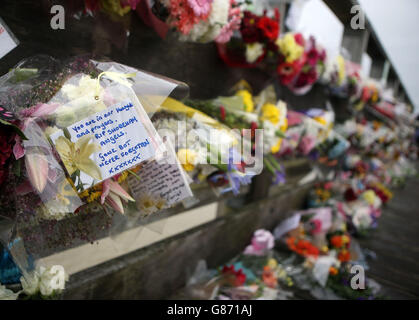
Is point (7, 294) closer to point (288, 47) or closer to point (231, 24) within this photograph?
point (231, 24)

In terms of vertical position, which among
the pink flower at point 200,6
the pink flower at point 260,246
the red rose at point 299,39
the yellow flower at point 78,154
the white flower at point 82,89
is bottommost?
the pink flower at point 260,246

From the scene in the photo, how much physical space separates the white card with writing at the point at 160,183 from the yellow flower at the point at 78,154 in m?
0.30

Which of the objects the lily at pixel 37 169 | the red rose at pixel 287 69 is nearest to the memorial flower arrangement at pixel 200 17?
the red rose at pixel 287 69

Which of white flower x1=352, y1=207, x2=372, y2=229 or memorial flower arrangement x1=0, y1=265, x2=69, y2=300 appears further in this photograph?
white flower x1=352, y1=207, x2=372, y2=229

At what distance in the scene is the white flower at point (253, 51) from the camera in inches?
101

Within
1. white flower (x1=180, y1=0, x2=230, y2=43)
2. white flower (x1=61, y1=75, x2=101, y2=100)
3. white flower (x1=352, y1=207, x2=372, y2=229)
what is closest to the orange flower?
white flower (x1=352, y1=207, x2=372, y2=229)

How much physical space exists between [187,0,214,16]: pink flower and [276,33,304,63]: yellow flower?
4.18ft

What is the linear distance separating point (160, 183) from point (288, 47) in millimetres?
2115

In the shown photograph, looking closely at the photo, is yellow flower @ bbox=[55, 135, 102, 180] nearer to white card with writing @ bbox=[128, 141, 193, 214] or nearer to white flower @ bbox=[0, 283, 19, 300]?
white card with writing @ bbox=[128, 141, 193, 214]

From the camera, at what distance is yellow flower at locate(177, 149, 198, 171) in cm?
174

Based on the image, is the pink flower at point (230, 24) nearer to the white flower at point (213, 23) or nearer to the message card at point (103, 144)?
the white flower at point (213, 23)

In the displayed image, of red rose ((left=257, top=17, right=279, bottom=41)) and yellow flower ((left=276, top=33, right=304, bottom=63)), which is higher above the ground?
red rose ((left=257, top=17, right=279, bottom=41))
